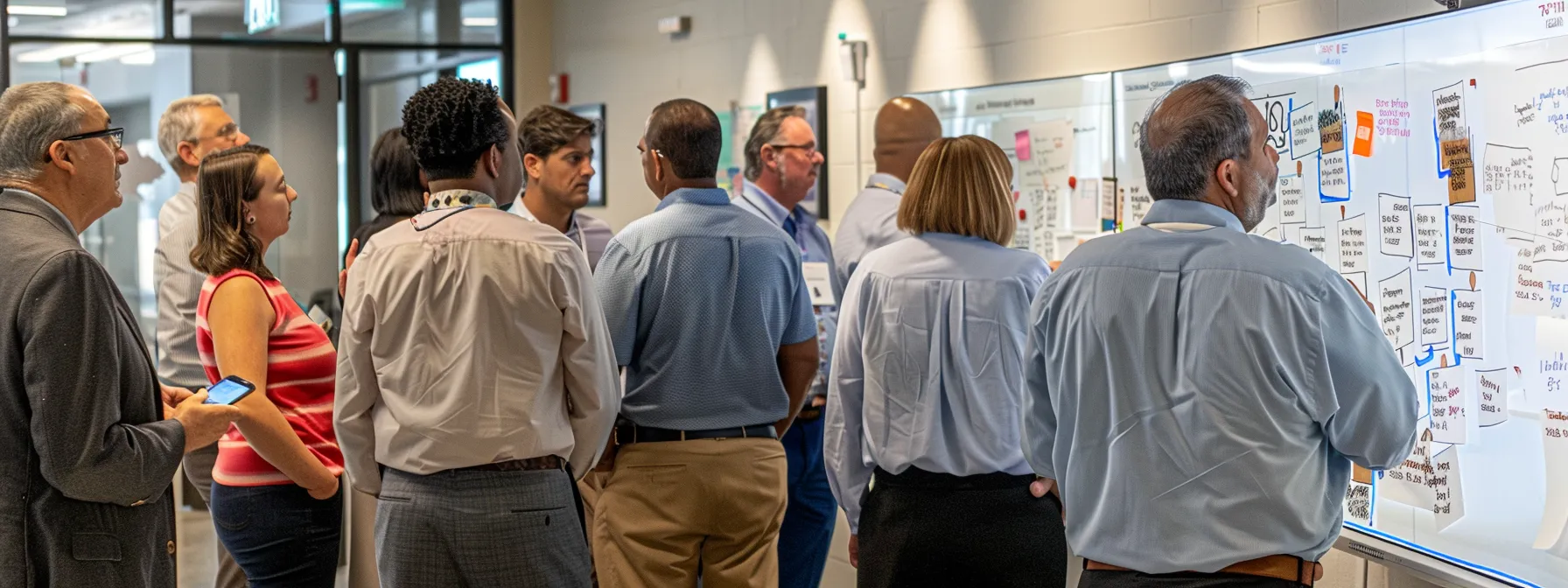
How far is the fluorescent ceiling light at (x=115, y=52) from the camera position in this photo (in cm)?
734

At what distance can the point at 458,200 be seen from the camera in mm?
2355

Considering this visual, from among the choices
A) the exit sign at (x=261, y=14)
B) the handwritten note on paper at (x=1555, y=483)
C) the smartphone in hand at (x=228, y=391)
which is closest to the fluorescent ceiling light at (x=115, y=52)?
the exit sign at (x=261, y=14)

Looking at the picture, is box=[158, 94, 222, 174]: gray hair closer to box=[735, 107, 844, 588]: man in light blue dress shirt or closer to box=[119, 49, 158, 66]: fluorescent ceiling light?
box=[735, 107, 844, 588]: man in light blue dress shirt

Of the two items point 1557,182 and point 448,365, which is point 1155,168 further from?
point 448,365

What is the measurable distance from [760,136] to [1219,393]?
8.10 feet

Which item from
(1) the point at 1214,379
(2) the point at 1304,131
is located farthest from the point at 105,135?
(2) the point at 1304,131

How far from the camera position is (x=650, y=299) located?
9.70ft

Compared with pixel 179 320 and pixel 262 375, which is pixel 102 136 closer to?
pixel 262 375

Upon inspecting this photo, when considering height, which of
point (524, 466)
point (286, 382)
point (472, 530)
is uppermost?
point (286, 382)

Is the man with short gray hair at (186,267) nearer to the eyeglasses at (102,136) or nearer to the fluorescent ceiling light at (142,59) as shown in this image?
the eyeglasses at (102,136)

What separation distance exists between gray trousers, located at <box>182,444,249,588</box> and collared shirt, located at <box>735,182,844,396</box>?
155cm

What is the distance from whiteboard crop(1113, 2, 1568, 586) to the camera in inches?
97.7

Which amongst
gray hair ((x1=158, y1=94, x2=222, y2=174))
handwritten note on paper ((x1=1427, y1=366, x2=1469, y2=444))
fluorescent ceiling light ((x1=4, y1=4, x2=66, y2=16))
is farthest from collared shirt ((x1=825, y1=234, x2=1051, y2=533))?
fluorescent ceiling light ((x1=4, y1=4, x2=66, y2=16))

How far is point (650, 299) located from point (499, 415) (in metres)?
0.73
